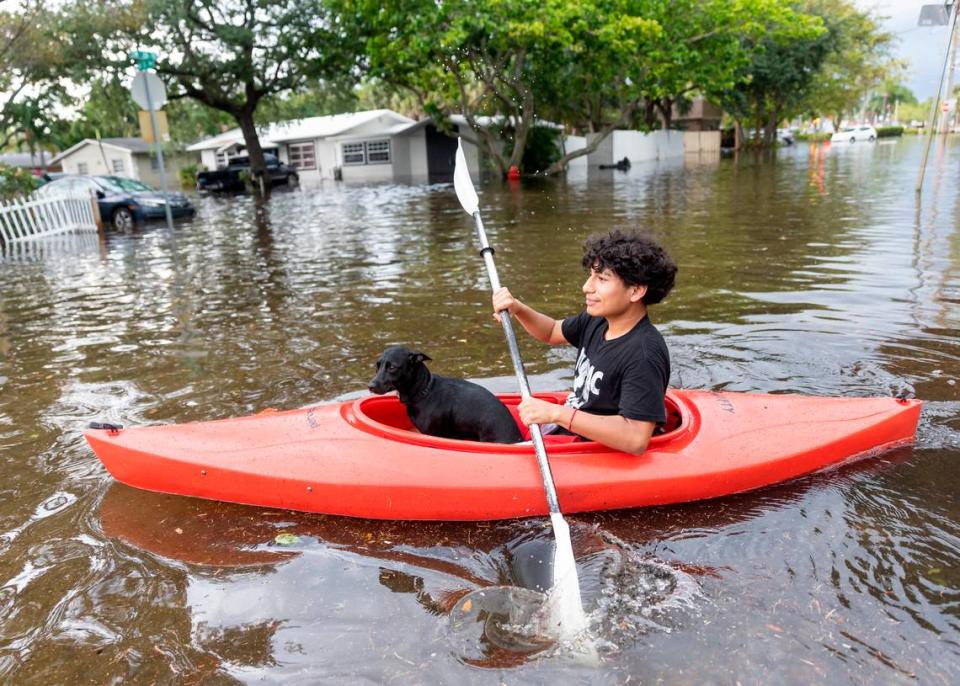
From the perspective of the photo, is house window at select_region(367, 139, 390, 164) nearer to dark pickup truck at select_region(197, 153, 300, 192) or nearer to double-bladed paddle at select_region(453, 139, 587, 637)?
dark pickup truck at select_region(197, 153, 300, 192)

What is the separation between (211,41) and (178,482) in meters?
21.7

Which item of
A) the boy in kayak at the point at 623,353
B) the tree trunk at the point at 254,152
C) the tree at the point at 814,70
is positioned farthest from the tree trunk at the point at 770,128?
the boy in kayak at the point at 623,353

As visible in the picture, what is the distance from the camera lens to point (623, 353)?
275cm

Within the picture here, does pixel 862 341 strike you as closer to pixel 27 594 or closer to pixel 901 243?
pixel 901 243

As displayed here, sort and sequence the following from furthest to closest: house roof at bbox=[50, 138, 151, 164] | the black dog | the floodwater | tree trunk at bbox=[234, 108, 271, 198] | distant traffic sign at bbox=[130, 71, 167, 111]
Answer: house roof at bbox=[50, 138, 151, 164], tree trunk at bbox=[234, 108, 271, 198], distant traffic sign at bbox=[130, 71, 167, 111], the black dog, the floodwater

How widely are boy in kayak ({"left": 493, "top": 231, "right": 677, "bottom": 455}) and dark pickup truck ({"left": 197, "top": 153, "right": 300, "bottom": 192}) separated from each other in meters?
25.1

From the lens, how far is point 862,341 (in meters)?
5.08

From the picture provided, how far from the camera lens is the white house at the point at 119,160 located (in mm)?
37531

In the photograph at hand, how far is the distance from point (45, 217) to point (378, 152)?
22041 mm

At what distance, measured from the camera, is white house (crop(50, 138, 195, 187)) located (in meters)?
37.5

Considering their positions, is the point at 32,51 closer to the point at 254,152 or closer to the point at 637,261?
the point at 254,152

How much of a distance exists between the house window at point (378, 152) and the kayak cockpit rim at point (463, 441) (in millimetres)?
30716

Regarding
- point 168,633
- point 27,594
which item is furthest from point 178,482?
point 168,633

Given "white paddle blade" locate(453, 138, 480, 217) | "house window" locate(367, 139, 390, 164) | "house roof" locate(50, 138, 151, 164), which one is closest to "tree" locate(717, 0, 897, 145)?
"house window" locate(367, 139, 390, 164)
